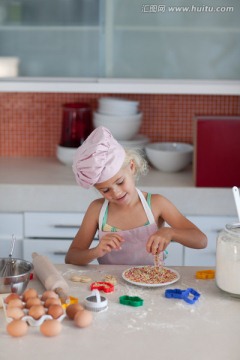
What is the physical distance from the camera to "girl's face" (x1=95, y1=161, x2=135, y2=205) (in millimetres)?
2398

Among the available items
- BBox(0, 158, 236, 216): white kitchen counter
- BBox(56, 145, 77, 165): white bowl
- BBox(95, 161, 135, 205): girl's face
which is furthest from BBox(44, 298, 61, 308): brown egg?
BBox(56, 145, 77, 165): white bowl

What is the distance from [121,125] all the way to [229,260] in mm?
1793

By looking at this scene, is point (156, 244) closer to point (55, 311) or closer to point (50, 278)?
point (50, 278)

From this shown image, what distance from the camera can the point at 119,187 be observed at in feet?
7.97

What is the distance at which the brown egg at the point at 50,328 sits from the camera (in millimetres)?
1760

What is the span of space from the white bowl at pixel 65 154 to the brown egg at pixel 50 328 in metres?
1.97

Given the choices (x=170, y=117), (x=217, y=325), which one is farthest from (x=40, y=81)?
(x=217, y=325)

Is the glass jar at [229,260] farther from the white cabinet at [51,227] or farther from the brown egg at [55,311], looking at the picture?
the white cabinet at [51,227]

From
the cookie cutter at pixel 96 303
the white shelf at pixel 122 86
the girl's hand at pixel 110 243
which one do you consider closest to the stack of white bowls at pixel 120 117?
the white shelf at pixel 122 86

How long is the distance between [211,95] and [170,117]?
24 cm

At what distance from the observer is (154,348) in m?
1.72

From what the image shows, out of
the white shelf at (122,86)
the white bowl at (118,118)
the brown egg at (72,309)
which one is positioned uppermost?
the white shelf at (122,86)

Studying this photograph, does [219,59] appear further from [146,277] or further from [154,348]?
[154,348]

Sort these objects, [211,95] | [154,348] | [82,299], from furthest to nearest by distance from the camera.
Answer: [211,95] → [82,299] → [154,348]
